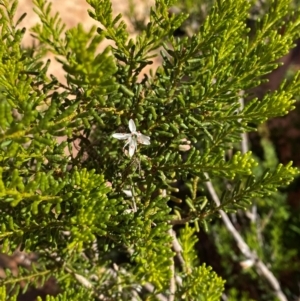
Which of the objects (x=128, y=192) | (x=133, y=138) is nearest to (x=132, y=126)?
(x=133, y=138)

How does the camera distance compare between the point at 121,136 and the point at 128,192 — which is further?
the point at 128,192

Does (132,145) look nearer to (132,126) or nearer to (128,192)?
(132,126)

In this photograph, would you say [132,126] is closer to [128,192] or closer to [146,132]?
[146,132]

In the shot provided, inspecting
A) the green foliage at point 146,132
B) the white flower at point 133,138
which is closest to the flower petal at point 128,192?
the green foliage at point 146,132

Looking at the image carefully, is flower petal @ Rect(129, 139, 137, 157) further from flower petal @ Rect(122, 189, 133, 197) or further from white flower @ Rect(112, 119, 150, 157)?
flower petal @ Rect(122, 189, 133, 197)

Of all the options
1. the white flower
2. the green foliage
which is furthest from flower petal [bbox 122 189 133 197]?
the white flower

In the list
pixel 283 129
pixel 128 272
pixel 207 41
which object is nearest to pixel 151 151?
pixel 207 41

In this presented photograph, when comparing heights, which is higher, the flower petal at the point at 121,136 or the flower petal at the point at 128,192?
the flower petal at the point at 121,136

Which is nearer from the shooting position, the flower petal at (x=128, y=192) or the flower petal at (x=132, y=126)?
the flower petal at (x=132, y=126)

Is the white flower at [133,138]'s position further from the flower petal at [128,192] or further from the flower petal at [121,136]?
the flower petal at [128,192]
